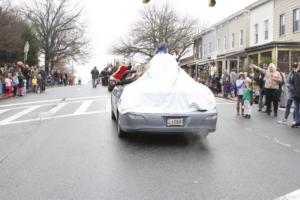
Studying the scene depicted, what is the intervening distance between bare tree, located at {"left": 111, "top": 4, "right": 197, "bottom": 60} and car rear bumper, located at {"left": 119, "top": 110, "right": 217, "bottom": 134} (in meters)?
52.0

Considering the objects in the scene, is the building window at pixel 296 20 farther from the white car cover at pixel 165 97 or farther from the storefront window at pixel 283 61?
the white car cover at pixel 165 97

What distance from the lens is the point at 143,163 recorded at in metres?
7.36

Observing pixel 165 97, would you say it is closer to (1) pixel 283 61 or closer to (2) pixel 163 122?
(2) pixel 163 122

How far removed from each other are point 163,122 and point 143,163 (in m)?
1.40

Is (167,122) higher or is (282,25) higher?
(282,25)

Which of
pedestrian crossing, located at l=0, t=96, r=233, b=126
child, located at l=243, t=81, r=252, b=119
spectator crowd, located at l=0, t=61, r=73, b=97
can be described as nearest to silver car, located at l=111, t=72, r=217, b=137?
pedestrian crossing, located at l=0, t=96, r=233, b=126

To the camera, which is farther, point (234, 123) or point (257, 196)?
point (234, 123)

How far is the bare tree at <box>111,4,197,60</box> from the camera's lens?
199ft

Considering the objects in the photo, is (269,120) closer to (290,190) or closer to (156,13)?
(290,190)

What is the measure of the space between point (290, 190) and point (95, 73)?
2980 centimetres

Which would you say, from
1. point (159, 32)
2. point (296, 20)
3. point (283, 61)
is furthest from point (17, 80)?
point (159, 32)

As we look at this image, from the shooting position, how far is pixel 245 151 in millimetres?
8484

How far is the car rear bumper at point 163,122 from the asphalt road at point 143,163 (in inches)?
13.8

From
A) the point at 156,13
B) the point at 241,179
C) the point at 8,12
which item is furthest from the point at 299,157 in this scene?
the point at 156,13
